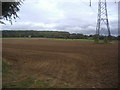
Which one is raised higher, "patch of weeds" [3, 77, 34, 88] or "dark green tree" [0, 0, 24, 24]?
"dark green tree" [0, 0, 24, 24]

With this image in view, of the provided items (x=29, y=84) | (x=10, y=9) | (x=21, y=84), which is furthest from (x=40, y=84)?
(x=10, y=9)

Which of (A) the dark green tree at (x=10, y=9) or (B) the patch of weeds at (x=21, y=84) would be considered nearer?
(B) the patch of weeds at (x=21, y=84)

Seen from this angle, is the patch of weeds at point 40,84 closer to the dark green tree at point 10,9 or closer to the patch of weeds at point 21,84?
the patch of weeds at point 21,84

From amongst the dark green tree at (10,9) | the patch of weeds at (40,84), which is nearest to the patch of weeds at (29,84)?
the patch of weeds at (40,84)

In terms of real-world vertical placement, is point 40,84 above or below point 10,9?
below

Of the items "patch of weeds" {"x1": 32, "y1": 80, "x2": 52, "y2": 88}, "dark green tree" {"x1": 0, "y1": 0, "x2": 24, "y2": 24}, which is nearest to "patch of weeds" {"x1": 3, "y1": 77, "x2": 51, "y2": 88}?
"patch of weeds" {"x1": 32, "y1": 80, "x2": 52, "y2": 88}

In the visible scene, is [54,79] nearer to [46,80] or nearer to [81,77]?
[46,80]

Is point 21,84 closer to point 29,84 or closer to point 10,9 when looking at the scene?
point 29,84

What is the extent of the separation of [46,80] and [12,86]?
1.28 m

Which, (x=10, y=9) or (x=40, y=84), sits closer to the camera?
(x=40, y=84)

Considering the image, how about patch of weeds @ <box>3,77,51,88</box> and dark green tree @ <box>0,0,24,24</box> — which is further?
dark green tree @ <box>0,0,24,24</box>

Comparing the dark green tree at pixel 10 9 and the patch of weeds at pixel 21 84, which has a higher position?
the dark green tree at pixel 10 9

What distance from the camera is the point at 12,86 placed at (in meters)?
4.63

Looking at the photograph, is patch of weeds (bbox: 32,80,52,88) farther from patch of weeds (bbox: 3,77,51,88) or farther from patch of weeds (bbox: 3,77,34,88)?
patch of weeds (bbox: 3,77,34,88)
